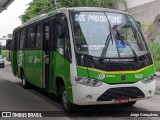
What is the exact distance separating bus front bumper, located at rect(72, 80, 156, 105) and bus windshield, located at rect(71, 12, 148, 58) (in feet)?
2.55

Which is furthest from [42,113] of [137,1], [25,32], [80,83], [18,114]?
[137,1]

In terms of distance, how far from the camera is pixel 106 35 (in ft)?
31.5

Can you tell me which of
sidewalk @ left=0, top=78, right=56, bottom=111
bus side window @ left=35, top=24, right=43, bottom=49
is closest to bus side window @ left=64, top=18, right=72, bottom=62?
sidewalk @ left=0, top=78, right=56, bottom=111

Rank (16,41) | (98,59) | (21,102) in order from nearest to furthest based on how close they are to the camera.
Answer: (98,59), (21,102), (16,41)

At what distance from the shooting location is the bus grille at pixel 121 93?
29.6 feet

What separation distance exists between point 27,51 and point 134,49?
6.31m

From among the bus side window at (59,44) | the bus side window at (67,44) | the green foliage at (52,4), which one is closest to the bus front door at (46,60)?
the bus side window at (59,44)

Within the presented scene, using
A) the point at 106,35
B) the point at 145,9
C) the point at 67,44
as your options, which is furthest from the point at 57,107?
the point at 145,9

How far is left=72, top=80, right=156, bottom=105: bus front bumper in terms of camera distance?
893 cm

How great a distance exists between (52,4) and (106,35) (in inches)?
A: 1730

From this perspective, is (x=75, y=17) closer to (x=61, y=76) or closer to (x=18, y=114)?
(x=61, y=76)

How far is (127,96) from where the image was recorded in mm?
9250

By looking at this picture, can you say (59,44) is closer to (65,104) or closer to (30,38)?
(65,104)

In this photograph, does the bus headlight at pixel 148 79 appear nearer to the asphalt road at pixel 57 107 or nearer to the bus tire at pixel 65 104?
the asphalt road at pixel 57 107
